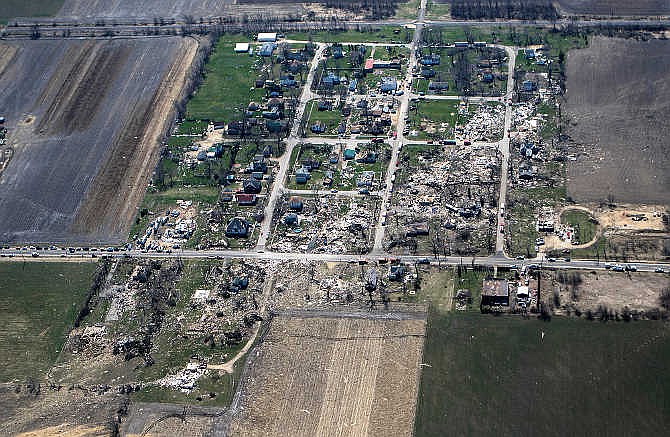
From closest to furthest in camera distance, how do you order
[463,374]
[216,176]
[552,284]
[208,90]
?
1. [463,374]
2. [552,284]
3. [216,176]
4. [208,90]

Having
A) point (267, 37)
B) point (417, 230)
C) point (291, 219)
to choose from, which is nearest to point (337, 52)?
point (267, 37)

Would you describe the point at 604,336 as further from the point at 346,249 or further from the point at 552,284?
the point at 346,249

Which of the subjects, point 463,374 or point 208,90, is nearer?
point 463,374

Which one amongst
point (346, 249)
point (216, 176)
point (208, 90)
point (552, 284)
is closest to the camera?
point (552, 284)

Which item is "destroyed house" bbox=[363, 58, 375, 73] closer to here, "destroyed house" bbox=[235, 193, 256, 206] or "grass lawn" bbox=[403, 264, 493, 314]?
"destroyed house" bbox=[235, 193, 256, 206]

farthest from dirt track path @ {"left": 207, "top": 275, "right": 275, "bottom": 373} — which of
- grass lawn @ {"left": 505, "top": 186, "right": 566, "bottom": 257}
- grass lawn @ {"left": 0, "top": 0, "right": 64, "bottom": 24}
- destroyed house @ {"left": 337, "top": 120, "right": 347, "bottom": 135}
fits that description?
grass lawn @ {"left": 0, "top": 0, "right": 64, "bottom": 24}

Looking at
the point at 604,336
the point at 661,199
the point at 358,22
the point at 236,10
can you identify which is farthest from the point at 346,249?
the point at 236,10
